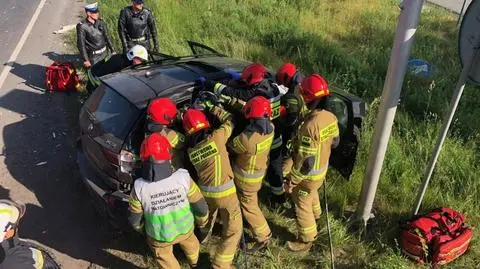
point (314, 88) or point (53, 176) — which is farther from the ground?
point (314, 88)

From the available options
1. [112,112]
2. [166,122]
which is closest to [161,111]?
[166,122]

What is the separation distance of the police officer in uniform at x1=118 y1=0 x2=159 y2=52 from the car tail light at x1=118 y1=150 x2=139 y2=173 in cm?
419

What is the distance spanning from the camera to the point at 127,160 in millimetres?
4195

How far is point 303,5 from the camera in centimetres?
1187

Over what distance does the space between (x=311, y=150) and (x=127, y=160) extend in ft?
5.66

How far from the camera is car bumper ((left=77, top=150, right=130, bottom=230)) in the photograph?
4.20 m

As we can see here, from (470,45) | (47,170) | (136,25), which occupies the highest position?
(470,45)

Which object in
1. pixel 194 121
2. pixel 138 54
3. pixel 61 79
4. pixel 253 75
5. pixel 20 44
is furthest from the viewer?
pixel 20 44

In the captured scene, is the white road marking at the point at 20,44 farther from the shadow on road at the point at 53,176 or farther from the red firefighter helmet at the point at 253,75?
the red firefighter helmet at the point at 253,75

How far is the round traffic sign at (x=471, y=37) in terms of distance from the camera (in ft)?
11.7

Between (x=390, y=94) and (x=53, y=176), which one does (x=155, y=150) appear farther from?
(x=53, y=176)

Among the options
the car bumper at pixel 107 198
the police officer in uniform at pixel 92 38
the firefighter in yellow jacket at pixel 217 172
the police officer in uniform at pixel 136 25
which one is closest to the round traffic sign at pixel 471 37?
the firefighter in yellow jacket at pixel 217 172

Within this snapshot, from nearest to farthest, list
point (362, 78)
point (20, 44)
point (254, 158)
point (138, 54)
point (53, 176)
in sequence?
point (254, 158) → point (53, 176) → point (138, 54) → point (362, 78) → point (20, 44)

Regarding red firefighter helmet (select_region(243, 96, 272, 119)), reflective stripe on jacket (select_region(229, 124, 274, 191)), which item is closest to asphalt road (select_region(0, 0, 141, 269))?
reflective stripe on jacket (select_region(229, 124, 274, 191))
